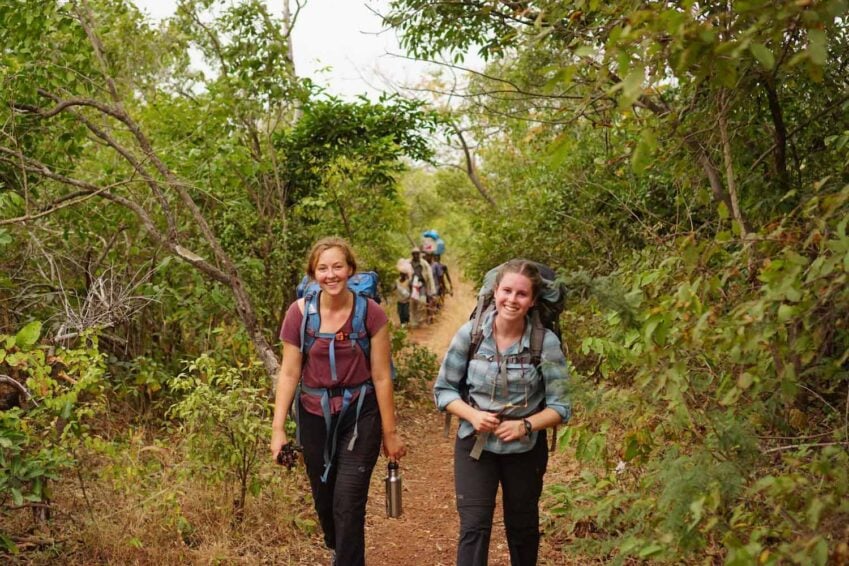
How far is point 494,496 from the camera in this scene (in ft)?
12.6

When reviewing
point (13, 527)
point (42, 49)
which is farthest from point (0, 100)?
point (13, 527)

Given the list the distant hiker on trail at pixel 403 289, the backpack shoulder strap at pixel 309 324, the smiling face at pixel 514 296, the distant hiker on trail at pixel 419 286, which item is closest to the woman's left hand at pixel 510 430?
the smiling face at pixel 514 296

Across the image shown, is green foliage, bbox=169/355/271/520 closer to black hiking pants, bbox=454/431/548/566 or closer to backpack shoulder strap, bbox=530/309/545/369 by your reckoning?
black hiking pants, bbox=454/431/548/566

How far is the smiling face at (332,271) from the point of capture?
13.9ft

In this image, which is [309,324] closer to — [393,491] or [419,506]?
[393,491]

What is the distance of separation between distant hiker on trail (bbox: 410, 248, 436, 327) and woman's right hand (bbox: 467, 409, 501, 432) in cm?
1254

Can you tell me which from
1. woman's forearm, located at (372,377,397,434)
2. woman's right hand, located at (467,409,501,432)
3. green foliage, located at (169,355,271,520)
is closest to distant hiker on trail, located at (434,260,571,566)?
Answer: woman's right hand, located at (467,409,501,432)

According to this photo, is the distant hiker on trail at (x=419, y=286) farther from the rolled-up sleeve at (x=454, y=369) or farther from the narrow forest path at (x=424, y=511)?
the rolled-up sleeve at (x=454, y=369)

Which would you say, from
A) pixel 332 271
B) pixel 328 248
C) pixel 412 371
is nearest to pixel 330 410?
pixel 332 271

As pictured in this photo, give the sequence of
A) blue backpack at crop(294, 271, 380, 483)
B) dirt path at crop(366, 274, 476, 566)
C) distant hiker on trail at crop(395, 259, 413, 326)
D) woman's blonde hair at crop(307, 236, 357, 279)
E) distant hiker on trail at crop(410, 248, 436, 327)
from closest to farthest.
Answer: blue backpack at crop(294, 271, 380, 483), woman's blonde hair at crop(307, 236, 357, 279), dirt path at crop(366, 274, 476, 566), distant hiker on trail at crop(395, 259, 413, 326), distant hiker on trail at crop(410, 248, 436, 327)

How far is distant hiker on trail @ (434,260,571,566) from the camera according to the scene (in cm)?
369

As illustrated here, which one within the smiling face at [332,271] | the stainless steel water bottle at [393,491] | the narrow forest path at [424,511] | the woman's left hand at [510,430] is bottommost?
the narrow forest path at [424,511]

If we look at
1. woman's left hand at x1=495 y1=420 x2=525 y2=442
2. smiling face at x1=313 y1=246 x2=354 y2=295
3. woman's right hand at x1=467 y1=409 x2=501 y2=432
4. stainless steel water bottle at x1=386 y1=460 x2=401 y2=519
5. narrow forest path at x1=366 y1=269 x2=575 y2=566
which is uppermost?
smiling face at x1=313 y1=246 x2=354 y2=295

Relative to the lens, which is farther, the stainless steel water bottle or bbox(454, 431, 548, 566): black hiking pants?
the stainless steel water bottle
